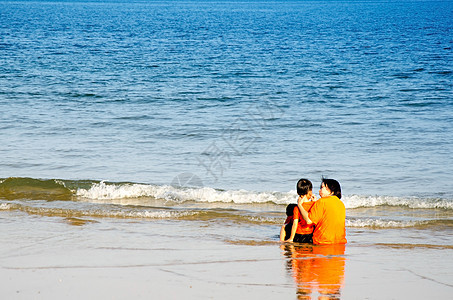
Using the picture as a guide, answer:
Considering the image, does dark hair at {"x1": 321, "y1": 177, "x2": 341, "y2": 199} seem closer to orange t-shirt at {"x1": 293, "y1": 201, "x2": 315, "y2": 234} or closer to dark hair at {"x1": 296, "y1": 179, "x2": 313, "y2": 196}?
dark hair at {"x1": 296, "y1": 179, "x2": 313, "y2": 196}

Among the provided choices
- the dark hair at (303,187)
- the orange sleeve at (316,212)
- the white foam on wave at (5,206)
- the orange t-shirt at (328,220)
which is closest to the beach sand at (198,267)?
the orange t-shirt at (328,220)

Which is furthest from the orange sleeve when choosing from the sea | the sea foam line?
the sea foam line

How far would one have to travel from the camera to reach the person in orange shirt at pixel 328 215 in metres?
6.70

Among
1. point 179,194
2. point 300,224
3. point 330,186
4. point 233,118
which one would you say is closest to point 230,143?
point 233,118

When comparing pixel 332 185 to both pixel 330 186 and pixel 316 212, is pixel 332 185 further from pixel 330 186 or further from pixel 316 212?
pixel 316 212

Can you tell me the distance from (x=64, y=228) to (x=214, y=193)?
3.26 metres

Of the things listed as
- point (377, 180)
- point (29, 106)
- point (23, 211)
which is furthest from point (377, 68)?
point (23, 211)

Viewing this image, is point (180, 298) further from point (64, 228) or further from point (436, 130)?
point (436, 130)

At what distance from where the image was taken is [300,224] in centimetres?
711

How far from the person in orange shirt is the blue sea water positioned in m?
3.92

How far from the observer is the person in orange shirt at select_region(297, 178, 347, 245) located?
6.70 meters

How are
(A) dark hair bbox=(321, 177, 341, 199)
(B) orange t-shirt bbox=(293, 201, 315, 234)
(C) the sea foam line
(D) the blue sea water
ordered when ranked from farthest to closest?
(D) the blue sea water
(C) the sea foam line
(B) orange t-shirt bbox=(293, 201, 315, 234)
(A) dark hair bbox=(321, 177, 341, 199)

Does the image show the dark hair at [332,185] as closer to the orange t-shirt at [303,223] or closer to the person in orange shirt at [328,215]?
the person in orange shirt at [328,215]

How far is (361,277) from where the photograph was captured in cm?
558
